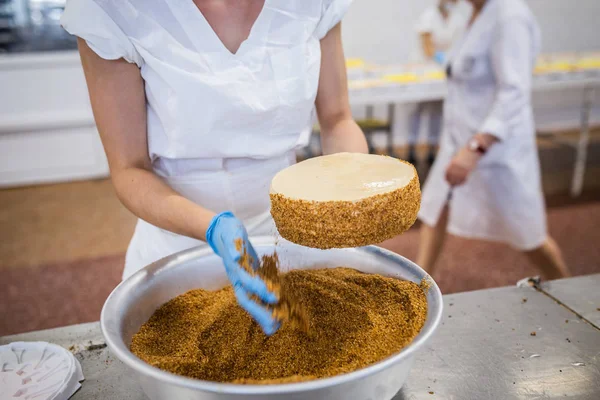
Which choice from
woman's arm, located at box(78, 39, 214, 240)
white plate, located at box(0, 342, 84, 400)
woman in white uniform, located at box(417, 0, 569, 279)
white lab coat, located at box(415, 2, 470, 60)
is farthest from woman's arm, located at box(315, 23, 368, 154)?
white lab coat, located at box(415, 2, 470, 60)

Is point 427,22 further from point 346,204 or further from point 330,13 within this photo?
point 346,204

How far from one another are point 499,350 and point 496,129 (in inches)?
47.4

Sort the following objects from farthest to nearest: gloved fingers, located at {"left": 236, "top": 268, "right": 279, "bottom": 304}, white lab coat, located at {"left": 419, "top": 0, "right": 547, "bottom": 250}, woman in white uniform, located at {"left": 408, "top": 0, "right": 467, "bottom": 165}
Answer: woman in white uniform, located at {"left": 408, "top": 0, "right": 467, "bottom": 165} → white lab coat, located at {"left": 419, "top": 0, "right": 547, "bottom": 250} → gloved fingers, located at {"left": 236, "top": 268, "right": 279, "bottom": 304}

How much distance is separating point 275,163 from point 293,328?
44 cm

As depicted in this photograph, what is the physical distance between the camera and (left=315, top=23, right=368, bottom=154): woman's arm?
1.12 meters

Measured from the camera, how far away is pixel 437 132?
5.15 metres

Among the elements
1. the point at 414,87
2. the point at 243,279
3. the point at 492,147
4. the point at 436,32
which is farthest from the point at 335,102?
the point at 436,32

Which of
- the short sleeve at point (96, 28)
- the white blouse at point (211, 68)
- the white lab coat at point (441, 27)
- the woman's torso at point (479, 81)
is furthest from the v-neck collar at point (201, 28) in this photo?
the white lab coat at point (441, 27)

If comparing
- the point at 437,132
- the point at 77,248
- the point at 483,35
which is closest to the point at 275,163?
the point at 483,35

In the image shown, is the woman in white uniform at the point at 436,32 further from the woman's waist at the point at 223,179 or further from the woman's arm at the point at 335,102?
the woman's waist at the point at 223,179

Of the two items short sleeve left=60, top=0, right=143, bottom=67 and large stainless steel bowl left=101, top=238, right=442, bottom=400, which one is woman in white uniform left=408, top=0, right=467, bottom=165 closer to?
large stainless steel bowl left=101, top=238, right=442, bottom=400

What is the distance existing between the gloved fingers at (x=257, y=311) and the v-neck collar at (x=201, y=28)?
0.50 m

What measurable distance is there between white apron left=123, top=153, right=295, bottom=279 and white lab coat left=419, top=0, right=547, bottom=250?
116cm

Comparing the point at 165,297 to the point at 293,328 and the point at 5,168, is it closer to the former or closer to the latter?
the point at 293,328
